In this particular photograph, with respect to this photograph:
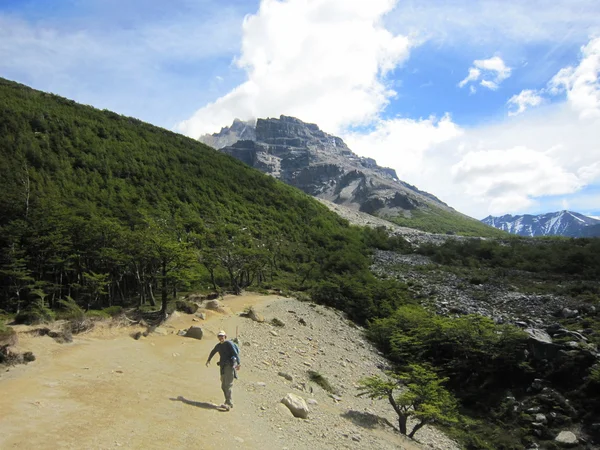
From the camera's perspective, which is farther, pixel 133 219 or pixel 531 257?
pixel 531 257

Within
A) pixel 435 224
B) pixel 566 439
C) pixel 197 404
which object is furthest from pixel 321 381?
pixel 435 224

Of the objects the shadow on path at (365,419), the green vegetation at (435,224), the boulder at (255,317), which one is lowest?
the shadow on path at (365,419)

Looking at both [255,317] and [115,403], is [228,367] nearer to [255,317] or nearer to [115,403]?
[115,403]

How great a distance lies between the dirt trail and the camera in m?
7.05

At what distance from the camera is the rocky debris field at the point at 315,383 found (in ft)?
34.0

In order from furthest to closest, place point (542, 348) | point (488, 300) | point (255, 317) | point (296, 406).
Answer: point (488, 300) < point (255, 317) < point (542, 348) < point (296, 406)

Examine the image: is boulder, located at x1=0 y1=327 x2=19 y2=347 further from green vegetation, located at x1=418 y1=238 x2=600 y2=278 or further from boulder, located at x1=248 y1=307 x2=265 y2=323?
green vegetation, located at x1=418 y1=238 x2=600 y2=278

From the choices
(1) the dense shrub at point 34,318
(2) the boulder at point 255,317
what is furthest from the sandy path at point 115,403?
(2) the boulder at point 255,317

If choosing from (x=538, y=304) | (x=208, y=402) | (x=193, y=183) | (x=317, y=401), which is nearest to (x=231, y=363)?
(x=208, y=402)

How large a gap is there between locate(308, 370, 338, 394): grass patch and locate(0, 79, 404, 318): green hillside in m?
9.59

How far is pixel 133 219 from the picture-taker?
3941 centimetres

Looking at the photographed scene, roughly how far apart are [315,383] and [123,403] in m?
8.86

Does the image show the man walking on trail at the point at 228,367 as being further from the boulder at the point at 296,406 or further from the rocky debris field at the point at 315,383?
the boulder at the point at 296,406

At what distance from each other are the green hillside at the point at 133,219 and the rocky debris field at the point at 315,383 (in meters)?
6.92
